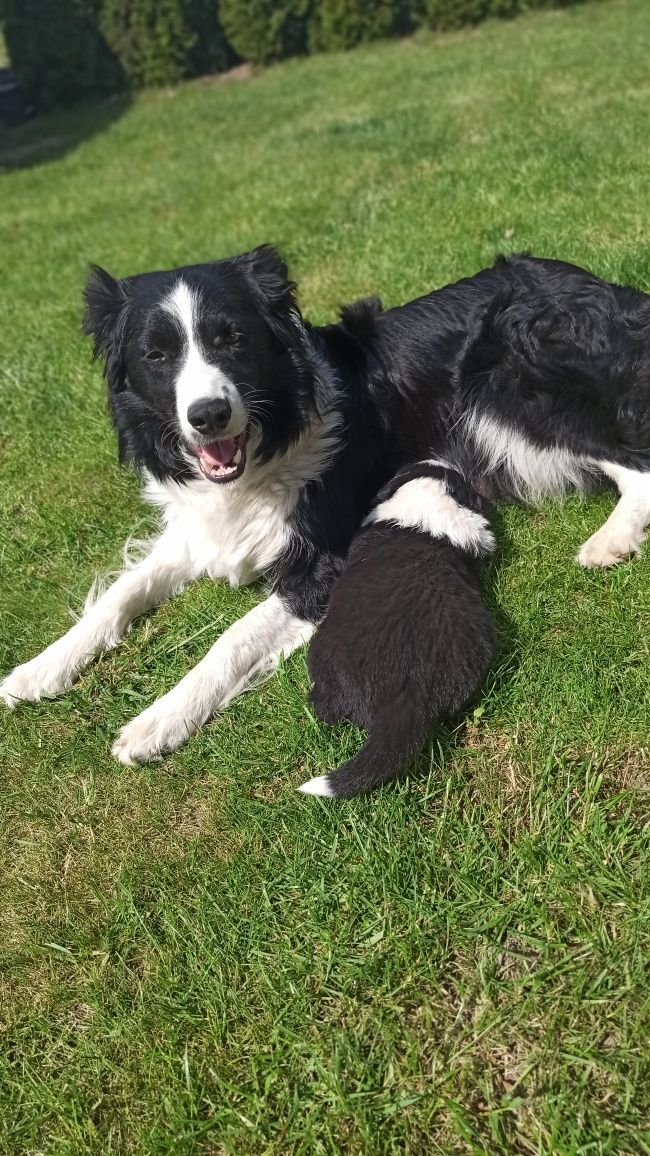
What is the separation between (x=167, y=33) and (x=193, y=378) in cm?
1592

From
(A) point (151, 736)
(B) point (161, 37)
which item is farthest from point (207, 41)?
(A) point (151, 736)

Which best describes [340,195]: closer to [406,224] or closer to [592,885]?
[406,224]

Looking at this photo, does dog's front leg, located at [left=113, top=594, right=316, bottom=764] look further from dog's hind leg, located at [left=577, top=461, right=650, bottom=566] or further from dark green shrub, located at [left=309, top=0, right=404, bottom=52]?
dark green shrub, located at [left=309, top=0, right=404, bottom=52]

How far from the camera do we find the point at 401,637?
8.15ft

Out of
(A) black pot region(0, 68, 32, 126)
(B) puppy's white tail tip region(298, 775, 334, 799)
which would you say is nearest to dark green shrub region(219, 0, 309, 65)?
(A) black pot region(0, 68, 32, 126)

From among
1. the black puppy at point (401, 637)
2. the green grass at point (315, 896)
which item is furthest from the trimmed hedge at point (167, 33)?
the black puppy at point (401, 637)

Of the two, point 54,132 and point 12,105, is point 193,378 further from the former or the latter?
point 12,105

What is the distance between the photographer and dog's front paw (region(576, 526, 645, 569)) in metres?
3.04

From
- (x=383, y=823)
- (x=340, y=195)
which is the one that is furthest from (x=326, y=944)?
(x=340, y=195)

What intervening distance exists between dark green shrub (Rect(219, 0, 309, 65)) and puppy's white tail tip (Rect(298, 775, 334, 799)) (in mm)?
17009

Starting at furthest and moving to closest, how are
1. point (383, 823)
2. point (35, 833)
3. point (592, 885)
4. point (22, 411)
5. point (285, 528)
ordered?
1. point (22, 411)
2. point (285, 528)
3. point (35, 833)
4. point (383, 823)
5. point (592, 885)

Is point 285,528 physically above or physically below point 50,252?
below

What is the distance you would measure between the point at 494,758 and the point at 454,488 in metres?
1.16

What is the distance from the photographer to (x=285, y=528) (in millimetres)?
3148
